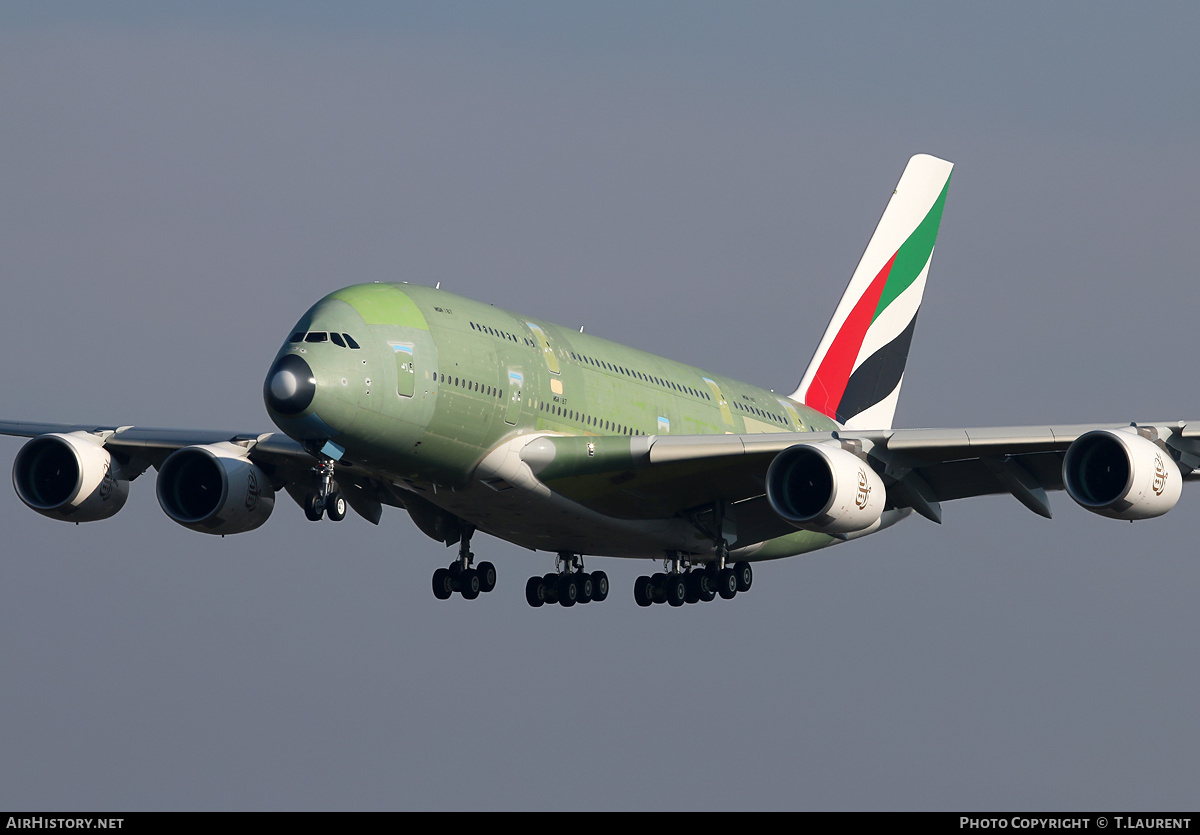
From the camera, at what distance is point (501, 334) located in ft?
114

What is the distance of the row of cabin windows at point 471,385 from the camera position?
32.9 metres

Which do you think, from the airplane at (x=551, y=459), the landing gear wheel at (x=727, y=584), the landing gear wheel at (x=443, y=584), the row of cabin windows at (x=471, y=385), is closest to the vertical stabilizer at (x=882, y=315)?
the airplane at (x=551, y=459)

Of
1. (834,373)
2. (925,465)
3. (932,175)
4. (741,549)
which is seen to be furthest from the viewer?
(932,175)

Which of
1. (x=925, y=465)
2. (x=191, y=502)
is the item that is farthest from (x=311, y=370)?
(x=925, y=465)

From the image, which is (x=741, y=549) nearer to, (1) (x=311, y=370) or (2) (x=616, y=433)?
(2) (x=616, y=433)

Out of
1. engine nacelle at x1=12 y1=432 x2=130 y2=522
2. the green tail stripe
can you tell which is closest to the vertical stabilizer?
the green tail stripe

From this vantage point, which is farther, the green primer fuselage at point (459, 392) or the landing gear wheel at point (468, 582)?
the landing gear wheel at point (468, 582)

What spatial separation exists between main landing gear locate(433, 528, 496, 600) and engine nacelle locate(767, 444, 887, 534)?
9.79 meters

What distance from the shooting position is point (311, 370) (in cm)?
3108

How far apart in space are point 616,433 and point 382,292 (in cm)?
691

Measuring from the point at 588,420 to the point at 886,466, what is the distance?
6.53 meters

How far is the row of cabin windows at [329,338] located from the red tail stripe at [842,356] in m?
20.8

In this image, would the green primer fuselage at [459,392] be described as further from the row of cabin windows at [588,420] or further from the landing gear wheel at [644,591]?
the landing gear wheel at [644,591]

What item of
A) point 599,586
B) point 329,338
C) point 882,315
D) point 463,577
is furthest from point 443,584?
point 882,315
